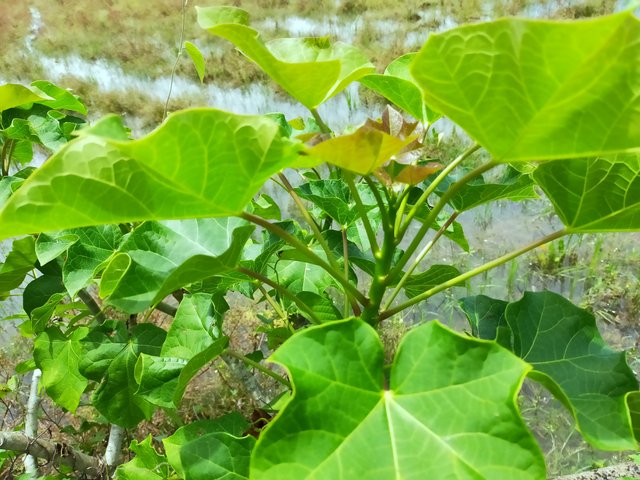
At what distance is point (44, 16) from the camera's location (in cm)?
836

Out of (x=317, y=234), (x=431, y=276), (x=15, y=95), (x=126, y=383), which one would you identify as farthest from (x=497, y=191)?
(x=15, y=95)

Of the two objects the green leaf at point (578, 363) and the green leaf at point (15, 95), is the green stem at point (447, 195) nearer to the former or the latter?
the green leaf at point (578, 363)

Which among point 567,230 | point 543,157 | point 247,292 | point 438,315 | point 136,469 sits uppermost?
point 543,157

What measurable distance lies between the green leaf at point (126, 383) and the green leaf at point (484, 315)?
0.55 meters

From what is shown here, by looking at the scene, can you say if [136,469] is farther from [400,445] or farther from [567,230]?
[567,230]

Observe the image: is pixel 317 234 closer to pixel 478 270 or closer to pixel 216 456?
pixel 478 270

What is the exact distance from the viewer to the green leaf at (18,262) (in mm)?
935

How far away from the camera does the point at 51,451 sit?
1.12 m

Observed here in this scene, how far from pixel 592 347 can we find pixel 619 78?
13.8 inches

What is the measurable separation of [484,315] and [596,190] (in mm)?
216

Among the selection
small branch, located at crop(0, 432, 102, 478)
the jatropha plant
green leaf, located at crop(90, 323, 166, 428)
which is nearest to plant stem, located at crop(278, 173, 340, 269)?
the jatropha plant

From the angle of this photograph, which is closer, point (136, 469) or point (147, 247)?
point (147, 247)

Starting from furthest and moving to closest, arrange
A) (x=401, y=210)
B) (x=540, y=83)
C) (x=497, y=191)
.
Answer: (x=497, y=191), (x=401, y=210), (x=540, y=83)

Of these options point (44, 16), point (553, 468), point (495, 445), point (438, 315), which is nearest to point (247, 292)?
point (495, 445)
